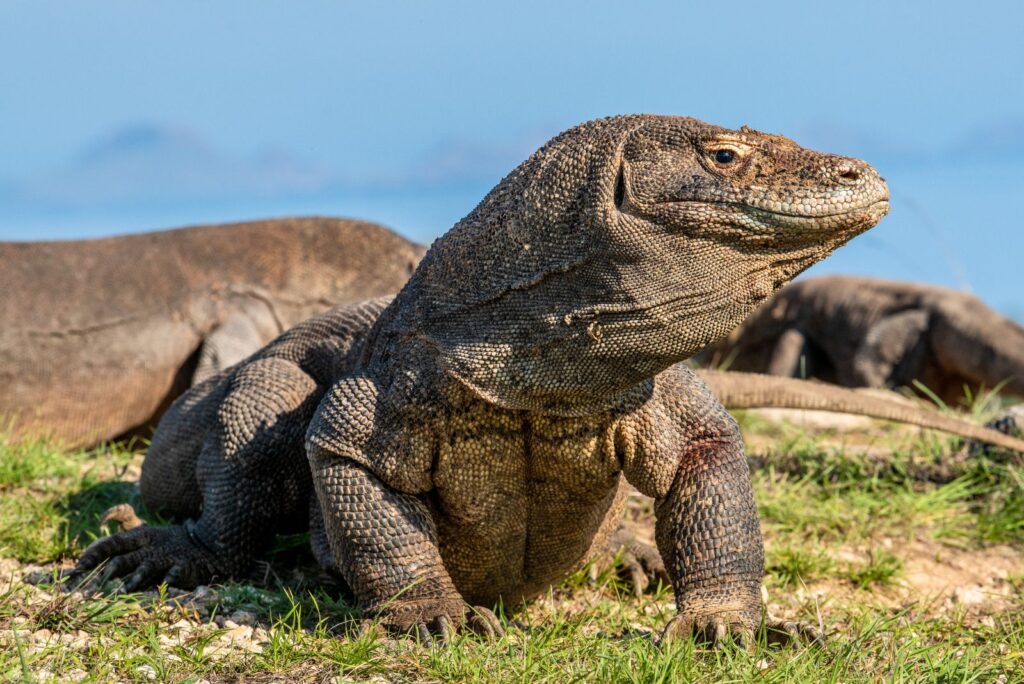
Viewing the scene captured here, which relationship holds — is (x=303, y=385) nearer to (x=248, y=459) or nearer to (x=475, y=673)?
(x=248, y=459)

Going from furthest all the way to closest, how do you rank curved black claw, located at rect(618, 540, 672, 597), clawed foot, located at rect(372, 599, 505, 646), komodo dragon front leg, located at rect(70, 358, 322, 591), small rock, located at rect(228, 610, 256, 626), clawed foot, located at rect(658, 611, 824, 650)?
curved black claw, located at rect(618, 540, 672, 597) → komodo dragon front leg, located at rect(70, 358, 322, 591) → small rock, located at rect(228, 610, 256, 626) → clawed foot, located at rect(372, 599, 505, 646) → clawed foot, located at rect(658, 611, 824, 650)

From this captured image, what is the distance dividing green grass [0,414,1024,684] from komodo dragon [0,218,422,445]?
258cm

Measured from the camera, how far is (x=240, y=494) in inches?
215

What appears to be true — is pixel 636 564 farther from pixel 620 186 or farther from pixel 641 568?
pixel 620 186

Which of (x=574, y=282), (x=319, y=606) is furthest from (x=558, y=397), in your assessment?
(x=319, y=606)

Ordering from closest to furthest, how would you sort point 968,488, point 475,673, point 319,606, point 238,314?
point 475,673, point 319,606, point 968,488, point 238,314

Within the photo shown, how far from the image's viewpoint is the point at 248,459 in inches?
214

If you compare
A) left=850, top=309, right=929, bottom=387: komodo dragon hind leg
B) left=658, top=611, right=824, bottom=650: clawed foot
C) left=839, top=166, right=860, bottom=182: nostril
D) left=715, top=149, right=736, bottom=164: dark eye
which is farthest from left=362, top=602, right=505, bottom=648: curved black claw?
left=850, top=309, right=929, bottom=387: komodo dragon hind leg

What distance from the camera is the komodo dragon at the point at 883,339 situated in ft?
45.8

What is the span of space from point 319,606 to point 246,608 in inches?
11.7

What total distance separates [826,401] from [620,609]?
7.09 ft

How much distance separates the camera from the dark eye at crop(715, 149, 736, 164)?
3869mm

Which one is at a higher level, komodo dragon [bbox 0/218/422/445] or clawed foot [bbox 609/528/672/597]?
komodo dragon [bbox 0/218/422/445]

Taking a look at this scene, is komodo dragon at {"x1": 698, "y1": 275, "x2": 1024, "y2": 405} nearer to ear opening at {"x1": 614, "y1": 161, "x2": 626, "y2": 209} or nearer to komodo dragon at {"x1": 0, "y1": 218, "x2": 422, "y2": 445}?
komodo dragon at {"x1": 0, "y1": 218, "x2": 422, "y2": 445}
